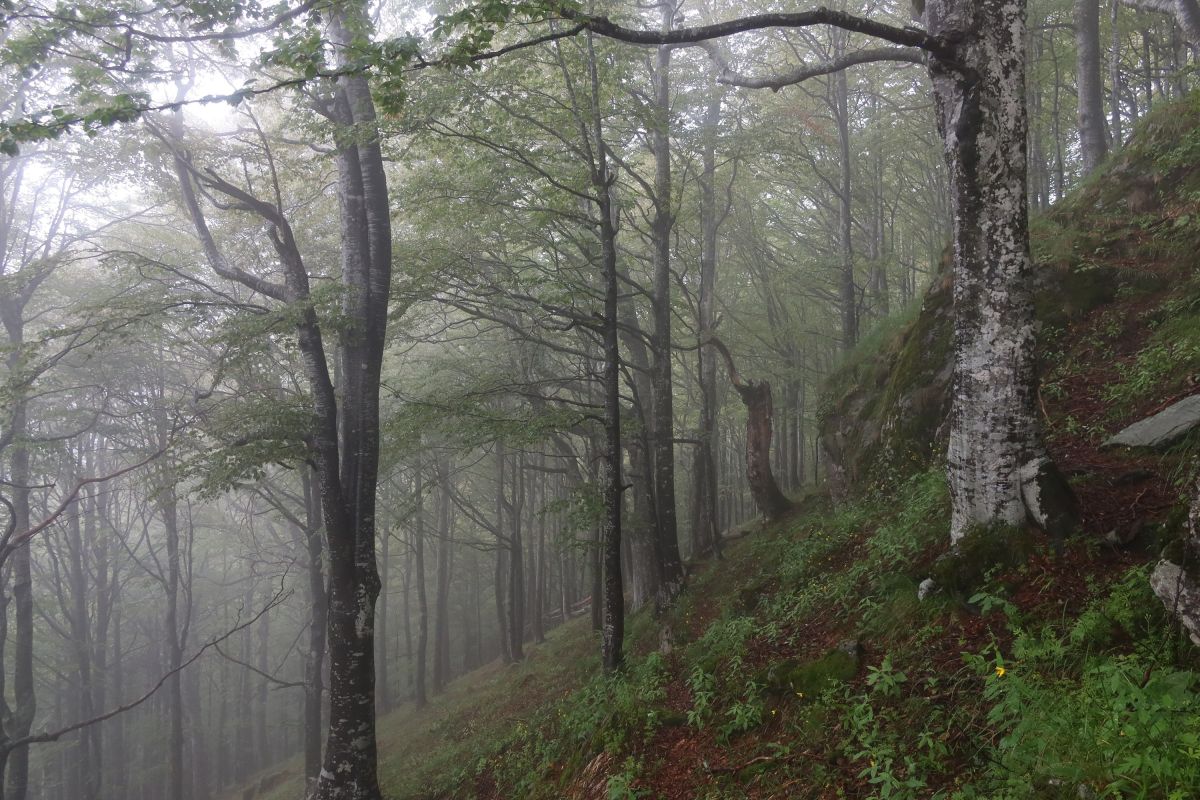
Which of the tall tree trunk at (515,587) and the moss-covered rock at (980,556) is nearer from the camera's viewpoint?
the moss-covered rock at (980,556)

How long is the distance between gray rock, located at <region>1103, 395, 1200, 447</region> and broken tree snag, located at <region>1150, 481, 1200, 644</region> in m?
1.88

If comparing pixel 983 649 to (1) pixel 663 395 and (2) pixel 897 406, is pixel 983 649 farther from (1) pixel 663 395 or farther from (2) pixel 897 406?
(1) pixel 663 395

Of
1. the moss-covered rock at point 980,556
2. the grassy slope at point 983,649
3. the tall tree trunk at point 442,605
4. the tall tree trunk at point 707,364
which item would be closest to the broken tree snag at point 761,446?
the tall tree trunk at point 707,364

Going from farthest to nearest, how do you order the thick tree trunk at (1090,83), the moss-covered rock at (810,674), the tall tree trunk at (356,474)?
the thick tree trunk at (1090,83) → the tall tree trunk at (356,474) → the moss-covered rock at (810,674)

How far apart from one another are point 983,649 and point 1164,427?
246cm

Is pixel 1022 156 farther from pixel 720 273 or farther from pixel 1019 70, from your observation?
pixel 720 273

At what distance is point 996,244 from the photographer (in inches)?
159

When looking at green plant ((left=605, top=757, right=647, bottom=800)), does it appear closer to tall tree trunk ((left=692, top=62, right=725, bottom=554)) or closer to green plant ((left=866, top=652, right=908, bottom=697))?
green plant ((left=866, top=652, right=908, bottom=697))

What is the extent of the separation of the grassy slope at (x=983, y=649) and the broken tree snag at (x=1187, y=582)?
0.11 m

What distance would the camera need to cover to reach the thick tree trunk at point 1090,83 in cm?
1053

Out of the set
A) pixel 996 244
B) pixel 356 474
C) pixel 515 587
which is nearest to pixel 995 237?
pixel 996 244

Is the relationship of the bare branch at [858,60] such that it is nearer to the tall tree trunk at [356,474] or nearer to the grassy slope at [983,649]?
the grassy slope at [983,649]

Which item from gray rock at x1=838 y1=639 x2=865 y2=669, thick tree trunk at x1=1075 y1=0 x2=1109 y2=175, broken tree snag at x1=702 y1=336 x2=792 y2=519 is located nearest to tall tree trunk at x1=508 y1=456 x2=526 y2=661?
broken tree snag at x1=702 y1=336 x2=792 y2=519

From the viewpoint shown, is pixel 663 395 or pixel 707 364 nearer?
pixel 663 395
